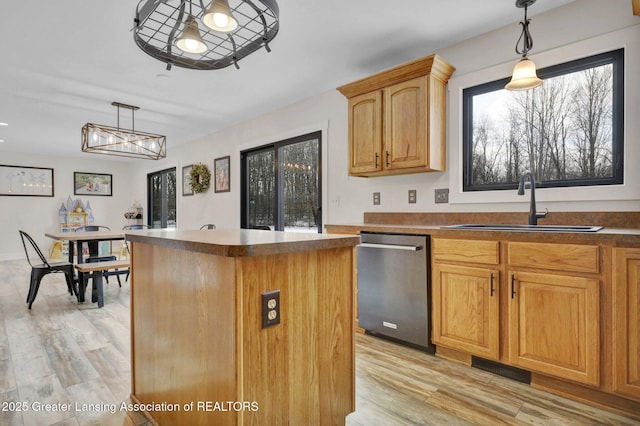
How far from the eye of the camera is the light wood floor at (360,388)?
5.76ft

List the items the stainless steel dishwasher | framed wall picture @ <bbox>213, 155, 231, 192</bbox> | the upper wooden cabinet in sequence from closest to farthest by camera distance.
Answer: the stainless steel dishwasher
the upper wooden cabinet
framed wall picture @ <bbox>213, 155, 231, 192</bbox>

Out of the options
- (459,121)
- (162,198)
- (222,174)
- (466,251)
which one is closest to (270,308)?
(466,251)

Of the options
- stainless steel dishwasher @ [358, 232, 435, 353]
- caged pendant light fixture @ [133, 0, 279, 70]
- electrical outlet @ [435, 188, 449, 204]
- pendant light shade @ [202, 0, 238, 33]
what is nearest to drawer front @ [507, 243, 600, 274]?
stainless steel dishwasher @ [358, 232, 435, 353]

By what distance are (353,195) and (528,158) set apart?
163 centimetres

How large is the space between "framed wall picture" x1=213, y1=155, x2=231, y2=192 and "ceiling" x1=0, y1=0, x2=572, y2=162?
29.2 inches

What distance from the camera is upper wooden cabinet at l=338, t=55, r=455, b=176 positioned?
8.87ft

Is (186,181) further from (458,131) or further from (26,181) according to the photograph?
(458,131)

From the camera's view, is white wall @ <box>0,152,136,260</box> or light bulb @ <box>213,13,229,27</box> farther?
white wall @ <box>0,152,136,260</box>

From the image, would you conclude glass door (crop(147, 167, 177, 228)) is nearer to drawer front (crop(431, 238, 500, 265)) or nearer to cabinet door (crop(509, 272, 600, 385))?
drawer front (crop(431, 238, 500, 265))

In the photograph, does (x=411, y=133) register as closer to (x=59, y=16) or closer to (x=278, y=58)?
(x=278, y=58)

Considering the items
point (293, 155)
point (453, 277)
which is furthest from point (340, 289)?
point (293, 155)

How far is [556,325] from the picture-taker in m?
1.92

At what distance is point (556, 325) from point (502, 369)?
1.57 ft

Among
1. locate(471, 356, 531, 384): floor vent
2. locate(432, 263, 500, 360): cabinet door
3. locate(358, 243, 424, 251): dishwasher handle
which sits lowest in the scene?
locate(471, 356, 531, 384): floor vent
